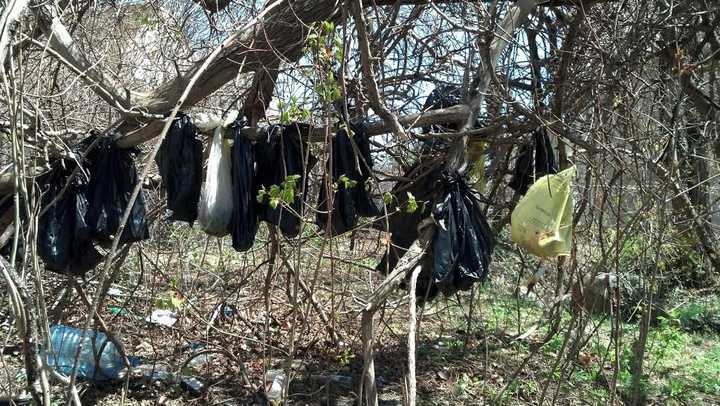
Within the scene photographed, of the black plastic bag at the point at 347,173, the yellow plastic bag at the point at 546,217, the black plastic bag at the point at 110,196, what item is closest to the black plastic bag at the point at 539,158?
the yellow plastic bag at the point at 546,217

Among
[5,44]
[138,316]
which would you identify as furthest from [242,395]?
[5,44]

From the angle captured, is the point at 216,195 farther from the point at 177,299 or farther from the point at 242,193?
the point at 177,299

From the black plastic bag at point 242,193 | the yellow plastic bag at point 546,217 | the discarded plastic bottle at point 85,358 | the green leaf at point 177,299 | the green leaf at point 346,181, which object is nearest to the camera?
the green leaf at point 346,181

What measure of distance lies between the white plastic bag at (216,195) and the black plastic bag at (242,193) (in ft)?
0.12

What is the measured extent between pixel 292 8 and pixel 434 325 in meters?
3.48

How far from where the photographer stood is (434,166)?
13.3ft

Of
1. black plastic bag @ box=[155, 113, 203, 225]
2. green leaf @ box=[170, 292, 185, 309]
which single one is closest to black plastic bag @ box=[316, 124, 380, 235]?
black plastic bag @ box=[155, 113, 203, 225]

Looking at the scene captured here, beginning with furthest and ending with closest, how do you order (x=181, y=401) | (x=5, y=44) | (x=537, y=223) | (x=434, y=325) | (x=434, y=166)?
(x=434, y=325) → (x=181, y=401) → (x=434, y=166) → (x=537, y=223) → (x=5, y=44)

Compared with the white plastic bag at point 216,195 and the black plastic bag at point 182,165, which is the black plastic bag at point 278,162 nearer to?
the white plastic bag at point 216,195

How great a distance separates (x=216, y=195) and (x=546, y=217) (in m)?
1.69

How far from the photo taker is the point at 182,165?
3.76 metres

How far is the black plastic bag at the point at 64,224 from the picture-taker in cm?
369

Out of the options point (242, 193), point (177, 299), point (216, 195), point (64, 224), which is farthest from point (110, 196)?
point (177, 299)

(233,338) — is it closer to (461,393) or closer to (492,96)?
(461,393)
